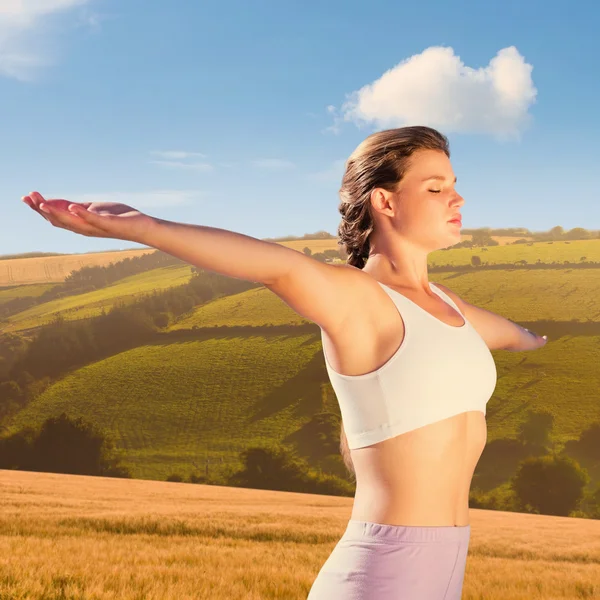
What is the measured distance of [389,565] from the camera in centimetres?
238

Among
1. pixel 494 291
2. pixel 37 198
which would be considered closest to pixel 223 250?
pixel 37 198

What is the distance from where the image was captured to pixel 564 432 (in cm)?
7912

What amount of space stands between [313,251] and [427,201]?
3821 inches

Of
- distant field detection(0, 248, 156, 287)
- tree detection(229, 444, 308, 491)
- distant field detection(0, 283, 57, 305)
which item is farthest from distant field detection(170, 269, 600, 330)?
distant field detection(0, 248, 156, 287)

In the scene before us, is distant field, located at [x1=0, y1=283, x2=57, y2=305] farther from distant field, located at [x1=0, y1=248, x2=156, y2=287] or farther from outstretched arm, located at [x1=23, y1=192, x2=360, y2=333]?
outstretched arm, located at [x1=23, y1=192, x2=360, y2=333]

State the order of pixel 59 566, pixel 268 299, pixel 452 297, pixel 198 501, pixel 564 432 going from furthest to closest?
pixel 268 299 → pixel 564 432 → pixel 198 501 → pixel 59 566 → pixel 452 297

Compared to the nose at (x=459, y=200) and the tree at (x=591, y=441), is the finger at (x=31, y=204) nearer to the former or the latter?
the nose at (x=459, y=200)

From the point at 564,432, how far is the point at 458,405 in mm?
82050

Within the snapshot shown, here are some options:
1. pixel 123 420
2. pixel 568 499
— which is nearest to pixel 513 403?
pixel 568 499

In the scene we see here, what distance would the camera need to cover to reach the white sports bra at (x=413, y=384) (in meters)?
2.50


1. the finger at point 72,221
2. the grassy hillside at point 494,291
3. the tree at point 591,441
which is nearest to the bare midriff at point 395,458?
the finger at point 72,221

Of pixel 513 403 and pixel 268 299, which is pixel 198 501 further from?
pixel 268 299

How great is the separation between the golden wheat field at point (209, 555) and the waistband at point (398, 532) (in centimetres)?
817

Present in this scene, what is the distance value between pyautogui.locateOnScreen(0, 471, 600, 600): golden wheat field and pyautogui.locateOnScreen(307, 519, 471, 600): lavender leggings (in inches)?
321
